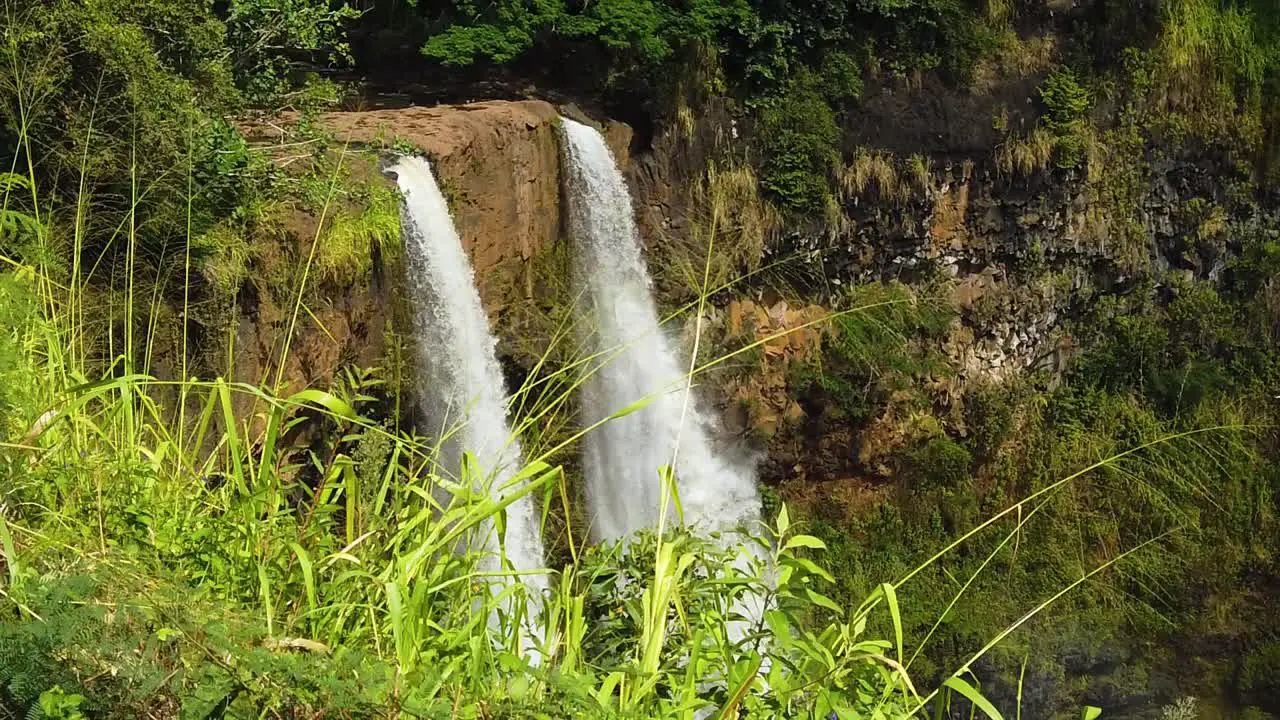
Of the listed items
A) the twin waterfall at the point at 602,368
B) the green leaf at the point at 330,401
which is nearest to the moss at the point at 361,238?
the twin waterfall at the point at 602,368

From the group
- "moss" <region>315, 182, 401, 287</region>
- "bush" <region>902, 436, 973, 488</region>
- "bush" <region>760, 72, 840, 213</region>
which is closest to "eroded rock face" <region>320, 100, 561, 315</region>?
"moss" <region>315, 182, 401, 287</region>

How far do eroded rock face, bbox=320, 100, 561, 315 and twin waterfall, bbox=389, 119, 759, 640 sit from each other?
219 millimetres

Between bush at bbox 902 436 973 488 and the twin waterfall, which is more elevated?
the twin waterfall

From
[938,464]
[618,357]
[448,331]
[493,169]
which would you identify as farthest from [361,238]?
[938,464]

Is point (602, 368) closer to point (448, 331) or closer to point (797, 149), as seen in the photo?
point (448, 331)

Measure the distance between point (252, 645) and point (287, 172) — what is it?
15.4 ft

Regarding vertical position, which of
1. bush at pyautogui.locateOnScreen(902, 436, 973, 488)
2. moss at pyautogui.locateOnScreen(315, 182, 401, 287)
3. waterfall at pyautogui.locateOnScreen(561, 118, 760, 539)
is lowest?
bush at pyautogui.locateOnScreen(902, 436, 973, 488)

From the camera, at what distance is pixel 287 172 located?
575 centimetres

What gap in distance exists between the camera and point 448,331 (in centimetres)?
645

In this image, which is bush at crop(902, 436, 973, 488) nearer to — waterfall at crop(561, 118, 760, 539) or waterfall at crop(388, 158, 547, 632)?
waterfall at crop(561, 118, 760, 539)

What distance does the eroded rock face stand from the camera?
6.77 m

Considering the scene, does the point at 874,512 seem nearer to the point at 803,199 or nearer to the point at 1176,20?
the point at 803,199

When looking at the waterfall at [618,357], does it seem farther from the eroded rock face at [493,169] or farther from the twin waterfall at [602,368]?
the eroded rock face at [493,169]

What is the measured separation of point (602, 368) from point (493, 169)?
1519 millimetres
